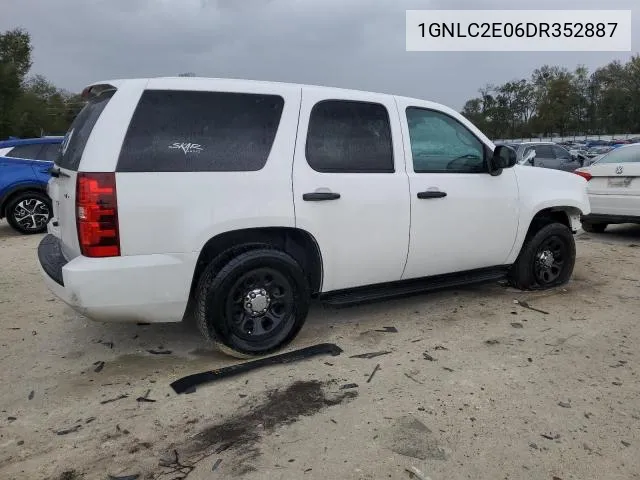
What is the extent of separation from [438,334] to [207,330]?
6.05ft

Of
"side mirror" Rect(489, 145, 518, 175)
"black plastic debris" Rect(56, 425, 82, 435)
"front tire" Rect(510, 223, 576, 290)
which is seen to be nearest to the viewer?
"black plastic debris" Rect(56, 425, 82, 435)

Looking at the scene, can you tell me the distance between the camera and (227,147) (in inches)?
136

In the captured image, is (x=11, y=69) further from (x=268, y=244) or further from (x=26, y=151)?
(x=268, y=244)

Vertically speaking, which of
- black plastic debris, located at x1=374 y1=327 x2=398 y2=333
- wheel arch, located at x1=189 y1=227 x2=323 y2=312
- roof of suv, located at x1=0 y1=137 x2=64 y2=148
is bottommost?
black plastic debris, located at x1=374 y1=327 x2=398 y2=333

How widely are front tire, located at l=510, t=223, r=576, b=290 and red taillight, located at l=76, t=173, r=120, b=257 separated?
3760 millimetres

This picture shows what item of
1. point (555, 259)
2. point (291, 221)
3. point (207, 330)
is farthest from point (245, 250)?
point (555, 259)

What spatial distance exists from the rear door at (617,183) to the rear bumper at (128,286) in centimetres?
684

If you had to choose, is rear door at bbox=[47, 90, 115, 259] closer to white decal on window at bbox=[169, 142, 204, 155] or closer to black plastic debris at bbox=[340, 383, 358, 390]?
white decal on window at bbox=[169, 142, 204, 155]

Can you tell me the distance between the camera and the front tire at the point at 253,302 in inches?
136

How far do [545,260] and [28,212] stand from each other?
8613mm

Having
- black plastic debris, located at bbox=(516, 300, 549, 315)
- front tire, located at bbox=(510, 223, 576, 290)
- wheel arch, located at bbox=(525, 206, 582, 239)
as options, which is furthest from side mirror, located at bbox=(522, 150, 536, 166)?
black plastic debris, located at bbox=(516, 300, 549, 315)

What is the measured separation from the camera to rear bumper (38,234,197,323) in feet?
10.3

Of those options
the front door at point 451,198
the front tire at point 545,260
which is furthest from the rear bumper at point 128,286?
the front tire at point 545,260

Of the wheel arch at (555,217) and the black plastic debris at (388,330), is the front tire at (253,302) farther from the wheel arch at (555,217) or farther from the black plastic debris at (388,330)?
the wheel arch at (555,217)
